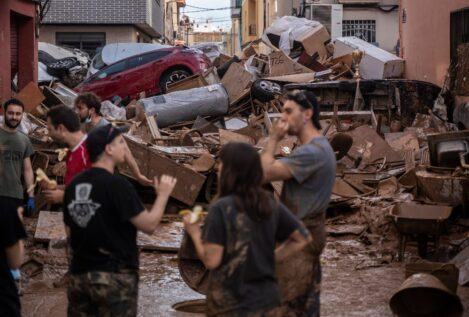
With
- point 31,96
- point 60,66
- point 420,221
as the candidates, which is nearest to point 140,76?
point 60,66

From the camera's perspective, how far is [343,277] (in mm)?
9672

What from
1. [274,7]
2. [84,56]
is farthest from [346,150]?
[274,7]

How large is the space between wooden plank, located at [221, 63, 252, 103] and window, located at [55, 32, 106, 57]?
1581cm

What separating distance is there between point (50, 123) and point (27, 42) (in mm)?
11585

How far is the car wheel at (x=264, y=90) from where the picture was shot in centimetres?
1977

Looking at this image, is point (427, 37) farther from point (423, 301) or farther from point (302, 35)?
point (423, 301)

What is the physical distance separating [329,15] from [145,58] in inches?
365

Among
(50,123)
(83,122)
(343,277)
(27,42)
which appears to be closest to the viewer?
(50,123)

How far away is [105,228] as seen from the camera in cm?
499

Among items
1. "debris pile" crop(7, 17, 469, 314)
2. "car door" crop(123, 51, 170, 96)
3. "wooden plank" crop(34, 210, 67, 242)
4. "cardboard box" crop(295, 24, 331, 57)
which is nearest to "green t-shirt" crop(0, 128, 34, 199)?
"wooden plank" crop(34, 210, 67, 242)

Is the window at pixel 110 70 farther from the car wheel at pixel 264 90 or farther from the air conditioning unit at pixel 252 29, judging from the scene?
the air conditioning unit at pixel 252 29

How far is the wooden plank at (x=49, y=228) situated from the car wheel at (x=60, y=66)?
51.2 ft

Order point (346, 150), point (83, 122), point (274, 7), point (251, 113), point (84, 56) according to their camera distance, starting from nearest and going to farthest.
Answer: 1. point (83, 122)
2. point (346, 150)
3. point (251, 113)
4. point (84, 56)
5. point (274, 7)

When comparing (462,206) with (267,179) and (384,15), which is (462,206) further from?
(384,15)
